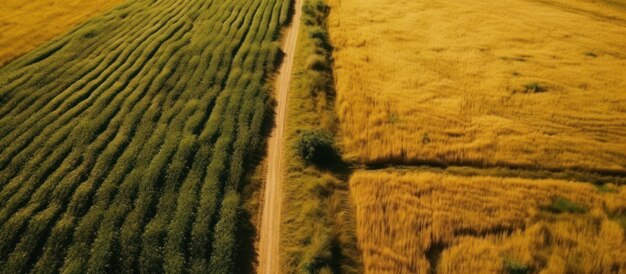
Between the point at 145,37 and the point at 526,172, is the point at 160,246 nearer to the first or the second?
the point at 526,172

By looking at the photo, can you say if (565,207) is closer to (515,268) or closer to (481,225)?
(481,225)

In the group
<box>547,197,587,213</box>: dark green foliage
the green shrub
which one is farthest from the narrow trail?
<box>547,197,587,213</box>: dark green foliage

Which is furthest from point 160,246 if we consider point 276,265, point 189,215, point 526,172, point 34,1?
point 34,1

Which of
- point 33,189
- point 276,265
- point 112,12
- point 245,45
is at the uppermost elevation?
point 112,12

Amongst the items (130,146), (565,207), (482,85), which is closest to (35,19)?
(130,146)

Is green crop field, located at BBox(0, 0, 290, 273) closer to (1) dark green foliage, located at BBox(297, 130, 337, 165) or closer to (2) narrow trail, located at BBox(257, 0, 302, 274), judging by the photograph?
(2) narrow trail, located at BBox(257, 0, 302, 274)

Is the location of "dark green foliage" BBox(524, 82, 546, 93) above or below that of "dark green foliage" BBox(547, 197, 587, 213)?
above
